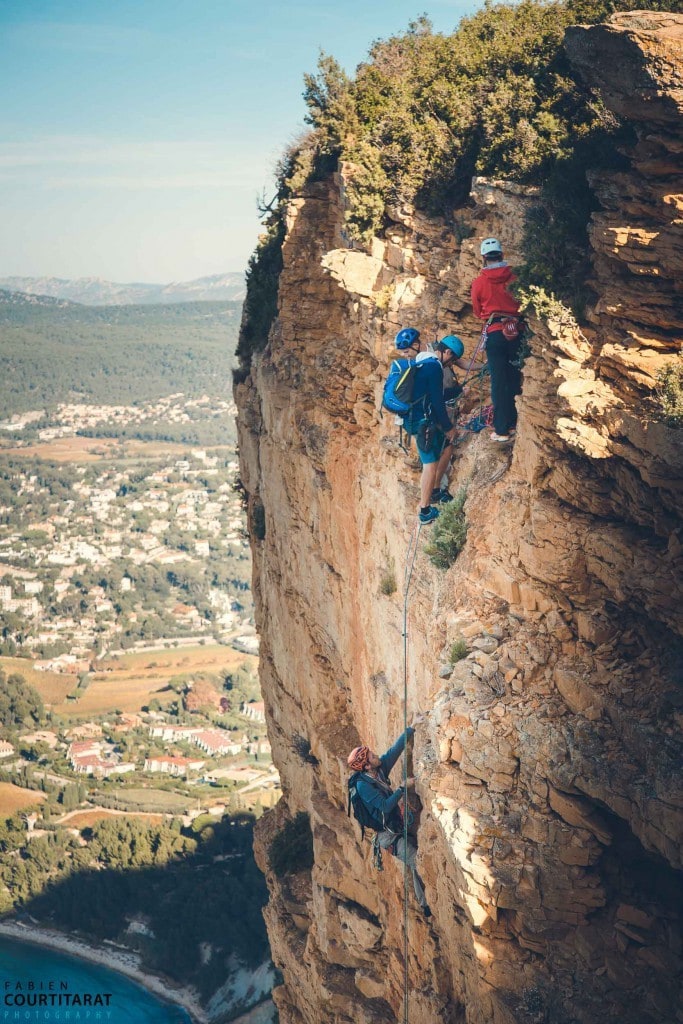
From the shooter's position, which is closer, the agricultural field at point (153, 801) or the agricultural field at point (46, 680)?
the agricultural field at point (153, 801)

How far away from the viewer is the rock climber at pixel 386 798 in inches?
408

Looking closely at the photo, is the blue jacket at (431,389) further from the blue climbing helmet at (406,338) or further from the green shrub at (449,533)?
the green shrub at (449,533)

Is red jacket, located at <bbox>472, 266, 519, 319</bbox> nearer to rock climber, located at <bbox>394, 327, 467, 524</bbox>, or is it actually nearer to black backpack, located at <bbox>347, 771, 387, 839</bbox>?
rock climber, located at <bbox>394, 327, 467, 524</bbox>

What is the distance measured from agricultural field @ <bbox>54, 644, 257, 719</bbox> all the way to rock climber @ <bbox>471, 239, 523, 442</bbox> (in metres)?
74.2

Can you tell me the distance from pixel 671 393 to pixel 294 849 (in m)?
13.2

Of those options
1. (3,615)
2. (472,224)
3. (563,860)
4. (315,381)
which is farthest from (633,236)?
(3,615)

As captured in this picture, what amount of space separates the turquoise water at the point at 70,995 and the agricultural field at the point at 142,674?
42614 mm

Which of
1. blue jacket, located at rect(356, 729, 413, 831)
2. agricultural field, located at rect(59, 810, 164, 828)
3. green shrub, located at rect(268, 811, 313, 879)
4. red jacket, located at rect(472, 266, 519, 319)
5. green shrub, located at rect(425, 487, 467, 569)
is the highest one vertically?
red jacket, located at rect(472, 266, 519, 319)

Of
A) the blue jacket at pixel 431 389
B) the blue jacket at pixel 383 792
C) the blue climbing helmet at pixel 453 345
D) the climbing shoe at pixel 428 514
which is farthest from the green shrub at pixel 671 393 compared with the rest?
the blue jacket at pixel 383 792

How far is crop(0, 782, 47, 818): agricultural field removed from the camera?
56.8 metres

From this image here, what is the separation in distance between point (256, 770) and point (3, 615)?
174 feet

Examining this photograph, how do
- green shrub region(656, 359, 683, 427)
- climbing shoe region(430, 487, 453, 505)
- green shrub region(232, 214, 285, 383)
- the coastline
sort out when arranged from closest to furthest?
green shrub region(656, 359, 683, 427) < climbing shoe region(430, 487, 453, 505) < green shrub region(232, 214, 285, 383) < the coastline

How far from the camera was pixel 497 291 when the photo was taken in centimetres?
1060

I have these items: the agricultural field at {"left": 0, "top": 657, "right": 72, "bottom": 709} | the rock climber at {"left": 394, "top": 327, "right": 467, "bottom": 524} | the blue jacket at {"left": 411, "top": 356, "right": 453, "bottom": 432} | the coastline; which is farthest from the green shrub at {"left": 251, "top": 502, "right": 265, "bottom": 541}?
the agricultural field at {"left": 0, "top": 657, "right": 72, "bottom": 709}
